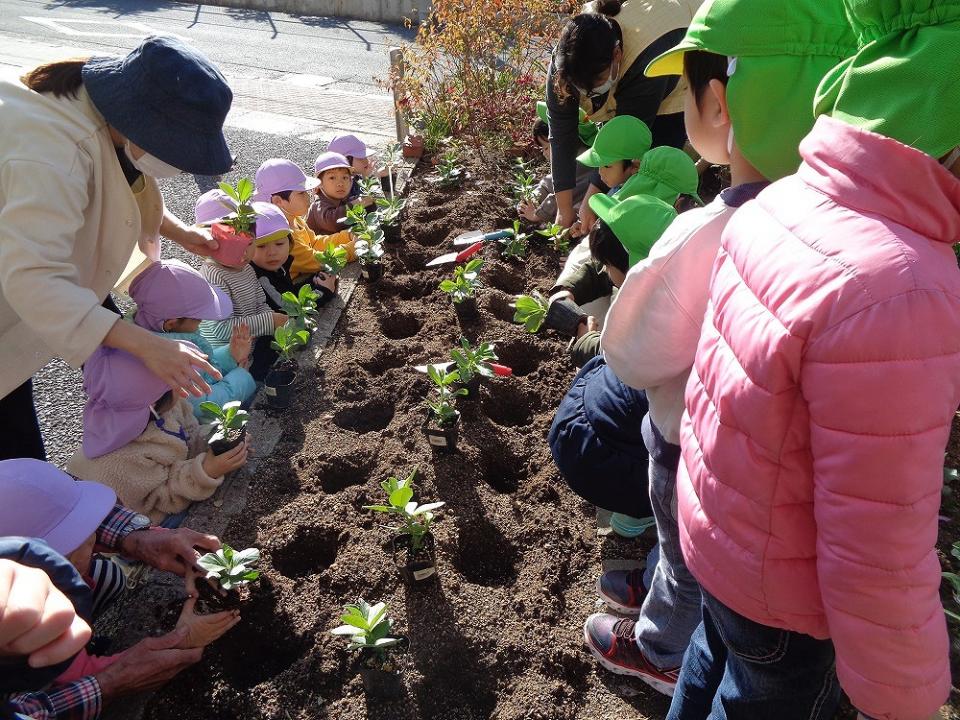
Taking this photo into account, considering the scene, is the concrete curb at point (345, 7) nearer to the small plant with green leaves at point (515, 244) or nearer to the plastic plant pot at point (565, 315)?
the small plant with green leaves at point (515, 244)

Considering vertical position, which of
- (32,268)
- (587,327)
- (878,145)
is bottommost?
(587,327)

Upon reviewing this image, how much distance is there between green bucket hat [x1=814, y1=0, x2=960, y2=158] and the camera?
966 mm

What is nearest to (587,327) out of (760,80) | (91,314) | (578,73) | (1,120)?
(578,73)

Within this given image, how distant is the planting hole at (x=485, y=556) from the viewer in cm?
228

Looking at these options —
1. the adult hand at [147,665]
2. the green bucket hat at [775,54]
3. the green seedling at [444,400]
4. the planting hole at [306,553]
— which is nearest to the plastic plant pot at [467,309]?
the green seedling at [444,400]

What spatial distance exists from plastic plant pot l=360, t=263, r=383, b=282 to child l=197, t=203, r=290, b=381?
1.89 feet

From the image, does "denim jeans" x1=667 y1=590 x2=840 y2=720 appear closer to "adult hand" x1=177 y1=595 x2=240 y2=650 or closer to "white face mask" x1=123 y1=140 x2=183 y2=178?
"adult hand" x1=177 y1=595 x2=240 y2=650

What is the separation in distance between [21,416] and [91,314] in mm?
803

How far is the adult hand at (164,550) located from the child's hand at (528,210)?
2.91 metres

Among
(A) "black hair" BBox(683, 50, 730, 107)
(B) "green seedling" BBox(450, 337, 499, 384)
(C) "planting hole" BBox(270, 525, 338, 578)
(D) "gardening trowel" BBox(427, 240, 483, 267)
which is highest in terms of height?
(A) "black hair" BBox(683, 50, 730, 107)

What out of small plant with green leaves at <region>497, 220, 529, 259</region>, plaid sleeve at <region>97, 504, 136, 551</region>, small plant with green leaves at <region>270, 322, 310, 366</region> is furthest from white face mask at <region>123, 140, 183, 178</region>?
small plant with green leaves at <region>497, 220, 529, 259</region>

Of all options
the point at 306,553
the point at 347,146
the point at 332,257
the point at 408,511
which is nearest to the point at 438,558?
the point at 408,511

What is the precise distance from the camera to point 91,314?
6.28 ft

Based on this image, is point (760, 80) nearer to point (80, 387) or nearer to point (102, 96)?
point (102, 96)
